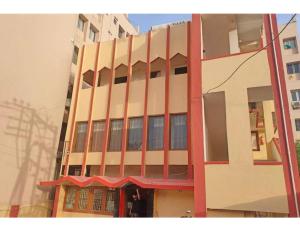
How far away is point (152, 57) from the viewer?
13.8 meters

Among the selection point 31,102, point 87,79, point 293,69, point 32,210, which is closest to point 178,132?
point 87,79

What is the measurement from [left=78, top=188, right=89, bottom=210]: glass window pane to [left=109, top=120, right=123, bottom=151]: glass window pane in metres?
2.44

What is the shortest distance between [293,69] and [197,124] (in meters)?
19.9

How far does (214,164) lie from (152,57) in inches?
295

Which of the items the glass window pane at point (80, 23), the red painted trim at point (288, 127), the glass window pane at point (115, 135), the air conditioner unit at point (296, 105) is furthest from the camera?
the air conditioner unit at point (296, 105)

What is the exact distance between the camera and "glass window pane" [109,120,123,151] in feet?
43.7

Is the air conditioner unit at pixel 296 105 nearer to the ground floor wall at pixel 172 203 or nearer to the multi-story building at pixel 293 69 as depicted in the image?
the multi-story building at pixel 293 69

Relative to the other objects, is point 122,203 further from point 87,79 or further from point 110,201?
point 87,79

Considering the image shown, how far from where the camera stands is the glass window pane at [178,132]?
464 inches

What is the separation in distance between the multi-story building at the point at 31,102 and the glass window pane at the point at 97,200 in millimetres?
3452

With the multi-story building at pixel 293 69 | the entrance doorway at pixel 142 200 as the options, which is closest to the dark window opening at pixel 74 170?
the entrance doorway at pixel 142 200

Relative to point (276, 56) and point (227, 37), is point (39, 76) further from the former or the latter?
point (276, 56)

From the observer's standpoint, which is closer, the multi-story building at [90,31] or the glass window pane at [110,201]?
the glass window pane at [110,201]

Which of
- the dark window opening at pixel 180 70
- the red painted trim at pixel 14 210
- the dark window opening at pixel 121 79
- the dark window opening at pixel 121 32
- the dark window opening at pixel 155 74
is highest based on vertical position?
the dark window opening at pixel 121 32
